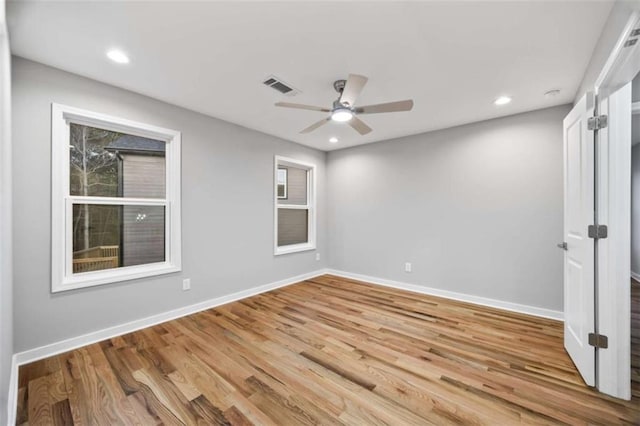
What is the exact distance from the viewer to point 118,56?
2.13 m

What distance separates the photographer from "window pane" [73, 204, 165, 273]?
2.57 metres

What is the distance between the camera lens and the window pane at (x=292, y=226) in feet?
15.6

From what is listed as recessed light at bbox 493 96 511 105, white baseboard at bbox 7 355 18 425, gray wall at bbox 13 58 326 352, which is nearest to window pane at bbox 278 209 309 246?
gray wall at bbox 13 58 326 352

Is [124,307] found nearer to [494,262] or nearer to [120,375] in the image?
[120,375]

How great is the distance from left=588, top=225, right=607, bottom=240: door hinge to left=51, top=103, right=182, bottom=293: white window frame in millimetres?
3850

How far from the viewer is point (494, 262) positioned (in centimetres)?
349

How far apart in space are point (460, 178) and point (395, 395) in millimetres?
3023

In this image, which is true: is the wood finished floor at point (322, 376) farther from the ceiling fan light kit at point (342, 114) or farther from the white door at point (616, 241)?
the ceiling fan light kit at point (342, 114)

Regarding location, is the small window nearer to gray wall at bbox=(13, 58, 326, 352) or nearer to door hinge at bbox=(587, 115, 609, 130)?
gray wall at bbox=(13, 58, 326, 352)

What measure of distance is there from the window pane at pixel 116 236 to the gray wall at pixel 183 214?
0.83ft

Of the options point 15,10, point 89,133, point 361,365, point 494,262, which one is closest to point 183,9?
point 15,10

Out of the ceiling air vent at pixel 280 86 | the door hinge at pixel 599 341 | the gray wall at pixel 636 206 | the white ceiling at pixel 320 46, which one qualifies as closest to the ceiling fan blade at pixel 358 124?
the white ceiling at pixel 320 46

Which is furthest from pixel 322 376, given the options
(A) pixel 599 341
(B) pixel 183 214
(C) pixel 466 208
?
(C) pixel 466 208

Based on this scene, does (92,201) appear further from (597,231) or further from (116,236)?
(597,231)
